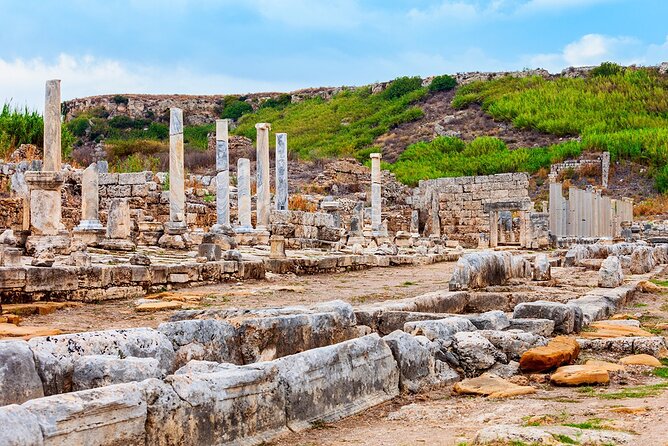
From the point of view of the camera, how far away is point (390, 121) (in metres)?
63.5

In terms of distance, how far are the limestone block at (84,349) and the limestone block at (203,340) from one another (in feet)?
0.31

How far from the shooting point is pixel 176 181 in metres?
21.4

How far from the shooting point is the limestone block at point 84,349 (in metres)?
4.11

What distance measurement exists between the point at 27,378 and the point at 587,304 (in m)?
7.04

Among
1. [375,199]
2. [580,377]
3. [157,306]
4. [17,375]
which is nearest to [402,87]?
[375,199]

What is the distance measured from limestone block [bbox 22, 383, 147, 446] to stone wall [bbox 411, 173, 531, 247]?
107 ft

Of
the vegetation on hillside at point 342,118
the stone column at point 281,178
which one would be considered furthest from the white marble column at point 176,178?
the vegetation on hillside at point 342,118

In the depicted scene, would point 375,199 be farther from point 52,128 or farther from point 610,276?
point 610,276

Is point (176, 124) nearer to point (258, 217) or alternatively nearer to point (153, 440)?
point (258, 217)

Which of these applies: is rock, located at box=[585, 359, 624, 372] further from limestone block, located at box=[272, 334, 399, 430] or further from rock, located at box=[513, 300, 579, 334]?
limestone block, located at box=[272, 334, 399, 430]

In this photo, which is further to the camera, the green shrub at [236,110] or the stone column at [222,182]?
the green shrub at [236,110]

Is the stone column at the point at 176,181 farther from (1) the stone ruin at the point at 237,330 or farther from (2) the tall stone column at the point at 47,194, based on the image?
(2) the tall stone column at the point at 47,194

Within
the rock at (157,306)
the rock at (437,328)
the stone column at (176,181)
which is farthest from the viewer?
the stone column at (176,181)

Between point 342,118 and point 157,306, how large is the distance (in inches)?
2323
